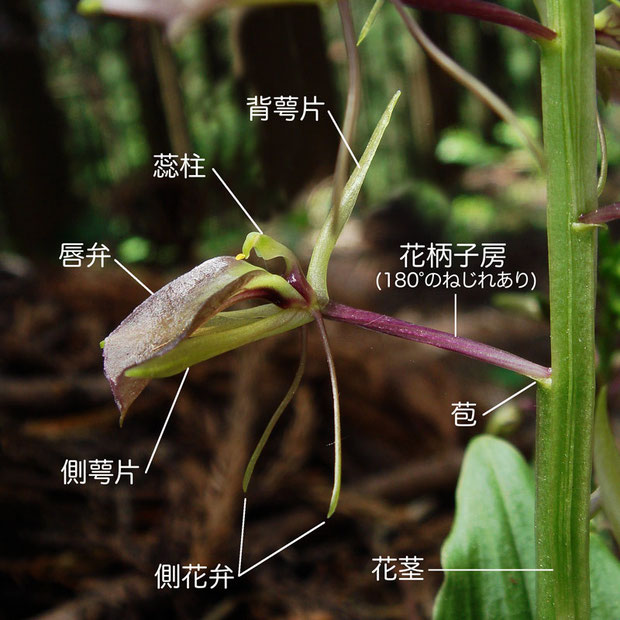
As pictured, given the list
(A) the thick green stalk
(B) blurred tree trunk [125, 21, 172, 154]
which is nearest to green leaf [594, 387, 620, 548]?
(A) the thick green stalk

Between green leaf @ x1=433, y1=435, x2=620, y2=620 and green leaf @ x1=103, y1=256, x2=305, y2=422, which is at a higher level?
green leaf @ x1=103, y1=256, x2=305, y2=422

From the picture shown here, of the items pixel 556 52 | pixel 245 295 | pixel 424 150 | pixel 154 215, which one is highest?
pixel 424 150

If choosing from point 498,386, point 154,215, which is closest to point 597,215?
point 498,386

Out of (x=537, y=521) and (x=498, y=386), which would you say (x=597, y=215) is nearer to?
(x=537, y=521)

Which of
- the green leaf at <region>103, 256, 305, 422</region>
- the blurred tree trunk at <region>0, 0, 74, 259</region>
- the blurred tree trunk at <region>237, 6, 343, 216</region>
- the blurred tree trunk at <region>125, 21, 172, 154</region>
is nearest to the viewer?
the green leaf at <region>103, 256, 305, 422</region>

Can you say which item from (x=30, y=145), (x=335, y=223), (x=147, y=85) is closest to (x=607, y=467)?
(x=335, y=223)

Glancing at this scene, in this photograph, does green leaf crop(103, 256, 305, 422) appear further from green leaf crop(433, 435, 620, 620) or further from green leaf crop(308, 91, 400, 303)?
green leaf crop(433, 435, 620, 620)
